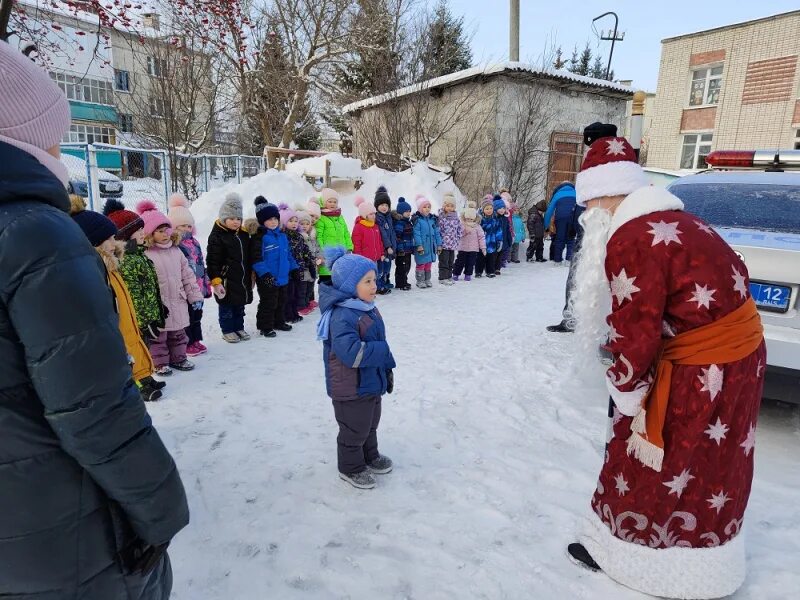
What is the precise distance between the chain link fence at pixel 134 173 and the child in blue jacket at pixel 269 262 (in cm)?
502

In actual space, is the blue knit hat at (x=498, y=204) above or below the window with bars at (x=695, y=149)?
below

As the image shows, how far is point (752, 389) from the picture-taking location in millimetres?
2111

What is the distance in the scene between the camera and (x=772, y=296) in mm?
3564

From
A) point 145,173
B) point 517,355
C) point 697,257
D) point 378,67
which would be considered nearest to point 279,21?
point 378,67

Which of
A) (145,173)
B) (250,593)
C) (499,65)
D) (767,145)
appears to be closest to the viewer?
(250,593)

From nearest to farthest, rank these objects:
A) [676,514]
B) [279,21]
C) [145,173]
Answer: [676,514] → [145,173] → [279,21]

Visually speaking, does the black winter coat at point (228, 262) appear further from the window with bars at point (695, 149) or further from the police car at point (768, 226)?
the window with bars at point (695, 149)

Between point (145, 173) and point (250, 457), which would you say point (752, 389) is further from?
point (145, 173)

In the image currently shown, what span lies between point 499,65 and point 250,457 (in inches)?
588

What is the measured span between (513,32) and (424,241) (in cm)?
1242

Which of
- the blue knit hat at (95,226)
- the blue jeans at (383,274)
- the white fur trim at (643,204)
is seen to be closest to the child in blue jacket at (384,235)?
the blue jeans at (383,274)

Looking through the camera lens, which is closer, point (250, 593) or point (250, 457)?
point (250, 593)

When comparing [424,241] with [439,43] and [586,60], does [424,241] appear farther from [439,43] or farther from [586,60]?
[586,60]

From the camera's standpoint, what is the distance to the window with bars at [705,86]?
933 inches
